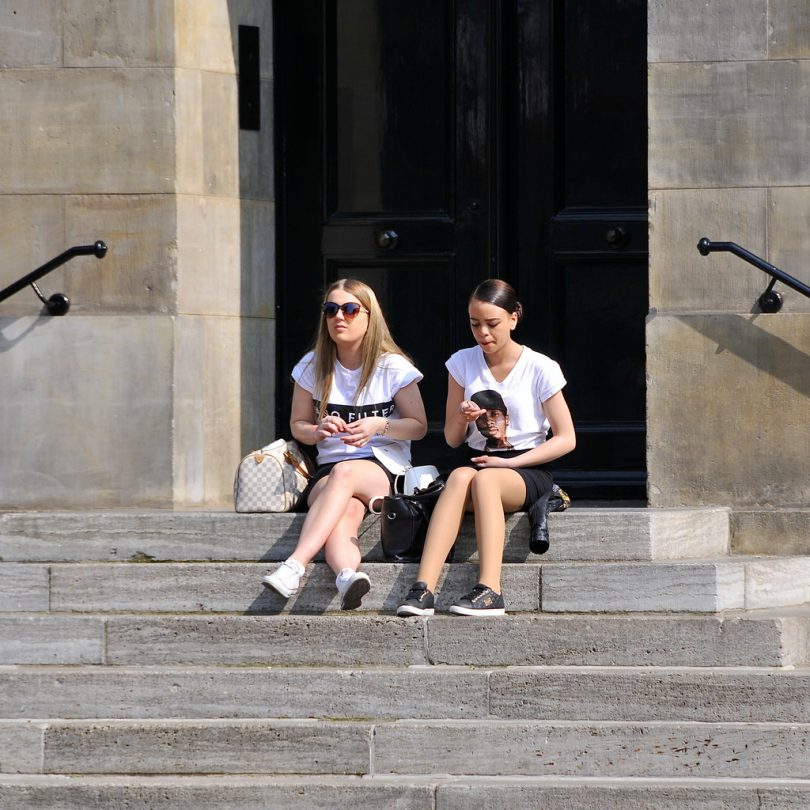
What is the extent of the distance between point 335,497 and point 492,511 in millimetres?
692

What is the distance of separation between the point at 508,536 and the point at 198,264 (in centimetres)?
239

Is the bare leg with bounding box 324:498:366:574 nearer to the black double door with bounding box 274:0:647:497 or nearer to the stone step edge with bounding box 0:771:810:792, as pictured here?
the stone step edge with bounding box 0:771:810:792

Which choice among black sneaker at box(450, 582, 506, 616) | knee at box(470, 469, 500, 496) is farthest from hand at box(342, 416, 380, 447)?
black sneaker at box(450, 582, 506, 616)

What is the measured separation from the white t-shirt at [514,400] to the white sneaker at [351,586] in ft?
3.04

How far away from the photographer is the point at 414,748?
6.09 meters

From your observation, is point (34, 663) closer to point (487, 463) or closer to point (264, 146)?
point (487, 463)

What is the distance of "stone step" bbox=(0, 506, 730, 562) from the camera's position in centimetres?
695

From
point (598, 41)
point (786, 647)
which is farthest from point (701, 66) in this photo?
point (786, 647)

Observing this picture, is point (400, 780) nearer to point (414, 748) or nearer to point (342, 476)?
point (414, 748)

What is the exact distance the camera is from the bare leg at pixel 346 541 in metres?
6.79

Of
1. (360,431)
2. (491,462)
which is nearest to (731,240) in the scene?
(491,462)

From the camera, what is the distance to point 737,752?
5.98 metres

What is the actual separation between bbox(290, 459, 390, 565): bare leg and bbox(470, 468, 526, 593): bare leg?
0.53 m

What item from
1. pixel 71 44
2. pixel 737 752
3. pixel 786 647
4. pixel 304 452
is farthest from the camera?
pixel 71 44
